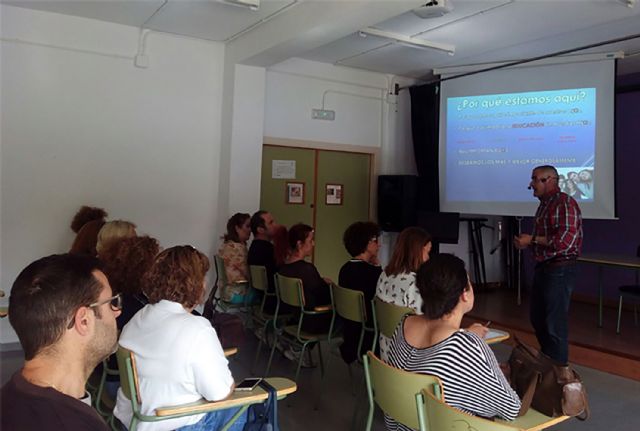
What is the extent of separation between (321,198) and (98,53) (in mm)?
2895

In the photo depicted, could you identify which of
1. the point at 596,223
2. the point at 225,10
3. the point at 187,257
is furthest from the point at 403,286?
the point at 596,223

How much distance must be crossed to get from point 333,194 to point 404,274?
360cm

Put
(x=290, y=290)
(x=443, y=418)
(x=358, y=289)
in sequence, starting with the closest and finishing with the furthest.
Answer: (x=443, y=418) → (x=358, y=289) → (x=290, y=290)

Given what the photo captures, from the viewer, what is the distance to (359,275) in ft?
11.3

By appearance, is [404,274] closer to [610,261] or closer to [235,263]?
[235,263]

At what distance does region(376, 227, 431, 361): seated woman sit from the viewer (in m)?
2.88

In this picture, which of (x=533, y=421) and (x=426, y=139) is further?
(x=426, y=139)

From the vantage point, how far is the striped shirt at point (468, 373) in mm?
1803

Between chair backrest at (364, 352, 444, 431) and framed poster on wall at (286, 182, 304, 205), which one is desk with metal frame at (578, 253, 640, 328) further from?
chair backrest at (364, 352, 444, 431)

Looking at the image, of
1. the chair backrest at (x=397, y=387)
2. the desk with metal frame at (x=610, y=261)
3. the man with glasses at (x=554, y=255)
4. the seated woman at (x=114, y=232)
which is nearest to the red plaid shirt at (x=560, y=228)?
the man with glasses at (x=554, y=255)

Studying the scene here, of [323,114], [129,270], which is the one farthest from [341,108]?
[129,270]

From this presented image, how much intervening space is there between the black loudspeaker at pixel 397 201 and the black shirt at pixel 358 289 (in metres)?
2.99

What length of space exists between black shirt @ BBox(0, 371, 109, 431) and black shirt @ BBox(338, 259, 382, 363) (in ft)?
7.94

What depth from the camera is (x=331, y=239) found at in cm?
651
